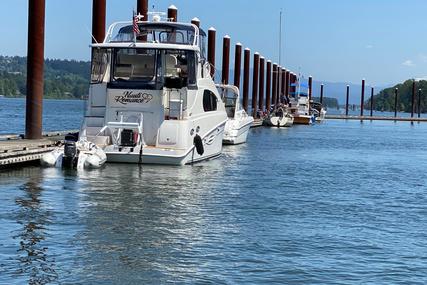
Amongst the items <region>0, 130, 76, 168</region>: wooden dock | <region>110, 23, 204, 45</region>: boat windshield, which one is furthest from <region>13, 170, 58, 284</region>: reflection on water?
<region>110, 23, 204, 45</region>: boat windshield

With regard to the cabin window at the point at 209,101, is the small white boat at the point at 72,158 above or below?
below

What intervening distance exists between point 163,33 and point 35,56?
5204 mm

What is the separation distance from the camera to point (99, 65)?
2700 centimetres

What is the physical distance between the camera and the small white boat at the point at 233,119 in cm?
4159

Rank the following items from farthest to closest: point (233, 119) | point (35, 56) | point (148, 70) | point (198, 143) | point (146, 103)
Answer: point (233, 119) < point (35, 56) < point (198, 143) < point (148, 70) < point (146, 103)

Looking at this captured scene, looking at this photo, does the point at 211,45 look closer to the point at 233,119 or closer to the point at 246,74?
the point at 233,119

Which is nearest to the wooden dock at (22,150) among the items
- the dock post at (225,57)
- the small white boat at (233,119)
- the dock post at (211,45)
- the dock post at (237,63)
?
the small white boat at (233,119)

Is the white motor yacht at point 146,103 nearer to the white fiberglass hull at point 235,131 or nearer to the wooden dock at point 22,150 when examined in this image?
the wooden dock at point 22,150

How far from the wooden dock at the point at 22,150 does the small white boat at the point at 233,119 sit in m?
15.0

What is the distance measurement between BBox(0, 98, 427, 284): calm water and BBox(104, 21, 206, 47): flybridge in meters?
5.29

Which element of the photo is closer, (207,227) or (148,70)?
(207,227)

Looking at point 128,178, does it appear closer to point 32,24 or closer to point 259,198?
point 259,198

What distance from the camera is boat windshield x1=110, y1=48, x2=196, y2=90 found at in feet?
86.9

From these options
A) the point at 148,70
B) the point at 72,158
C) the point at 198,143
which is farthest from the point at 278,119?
the point at 72,158
